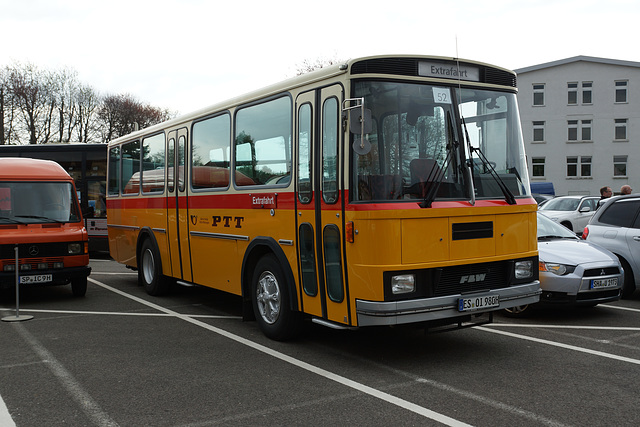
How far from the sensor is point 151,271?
1062 cm

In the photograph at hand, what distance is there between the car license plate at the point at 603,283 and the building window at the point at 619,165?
45.9 metres

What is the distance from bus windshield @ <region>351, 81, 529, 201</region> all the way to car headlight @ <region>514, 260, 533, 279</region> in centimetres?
70

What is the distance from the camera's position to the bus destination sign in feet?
19.7

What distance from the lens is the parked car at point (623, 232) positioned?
31.9 feet

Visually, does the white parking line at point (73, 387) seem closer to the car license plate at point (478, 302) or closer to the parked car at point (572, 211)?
the car license plate at point (478, 302)

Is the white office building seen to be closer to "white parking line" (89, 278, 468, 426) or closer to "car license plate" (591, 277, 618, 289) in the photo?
"car license plate" (591, 277, 618, 289)

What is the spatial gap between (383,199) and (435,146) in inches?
31.0

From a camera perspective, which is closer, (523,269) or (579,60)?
(523,269)

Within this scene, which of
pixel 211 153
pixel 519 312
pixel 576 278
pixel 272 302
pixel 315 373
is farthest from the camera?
pixel 211 153

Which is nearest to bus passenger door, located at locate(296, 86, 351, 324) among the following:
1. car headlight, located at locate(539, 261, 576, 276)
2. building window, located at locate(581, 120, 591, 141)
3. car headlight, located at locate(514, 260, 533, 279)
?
car headlight, located at locate(514, 260, 533, 279)

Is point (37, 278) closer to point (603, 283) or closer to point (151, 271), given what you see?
point (151, 271)

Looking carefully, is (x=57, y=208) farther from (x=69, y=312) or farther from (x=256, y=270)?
(x=256, y=270)

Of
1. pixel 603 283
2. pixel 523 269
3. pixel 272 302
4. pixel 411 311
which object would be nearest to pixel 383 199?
pixel 411 311

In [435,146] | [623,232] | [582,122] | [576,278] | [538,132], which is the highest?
[582,122]
